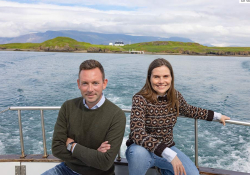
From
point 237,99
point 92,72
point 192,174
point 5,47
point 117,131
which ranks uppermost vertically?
point 5,47

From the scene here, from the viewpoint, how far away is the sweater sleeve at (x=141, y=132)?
6.08 feet

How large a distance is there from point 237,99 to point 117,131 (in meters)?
16.5

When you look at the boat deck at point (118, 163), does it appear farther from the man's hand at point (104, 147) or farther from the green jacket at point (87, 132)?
the man's hand at point (104, 147)

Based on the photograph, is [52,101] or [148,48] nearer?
[52,101]

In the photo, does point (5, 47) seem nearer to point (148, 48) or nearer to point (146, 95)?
point (148, 48)

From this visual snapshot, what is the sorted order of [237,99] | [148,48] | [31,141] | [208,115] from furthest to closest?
[148,48]
[237,99]
[31,141]
[208,115]

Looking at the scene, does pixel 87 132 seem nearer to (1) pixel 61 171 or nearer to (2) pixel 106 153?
(2) pixel 106 153

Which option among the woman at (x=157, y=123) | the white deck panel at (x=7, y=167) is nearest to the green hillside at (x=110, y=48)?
the white deck panel at (x=7, y=167)

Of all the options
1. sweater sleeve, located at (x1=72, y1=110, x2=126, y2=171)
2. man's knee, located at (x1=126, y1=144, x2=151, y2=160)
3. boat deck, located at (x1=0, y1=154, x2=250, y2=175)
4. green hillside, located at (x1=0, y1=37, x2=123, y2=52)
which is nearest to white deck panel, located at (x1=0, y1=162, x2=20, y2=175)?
boat deck, located at (x1=0, y1=154, x2=250, y2=175)

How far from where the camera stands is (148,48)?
109188 mm

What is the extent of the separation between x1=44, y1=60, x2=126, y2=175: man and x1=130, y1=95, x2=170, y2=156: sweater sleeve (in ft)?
0.38

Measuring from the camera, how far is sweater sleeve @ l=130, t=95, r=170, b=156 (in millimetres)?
1853

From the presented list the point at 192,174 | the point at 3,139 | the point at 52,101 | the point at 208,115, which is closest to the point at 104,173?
the point at 192,174

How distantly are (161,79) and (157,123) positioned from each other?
390 mm
